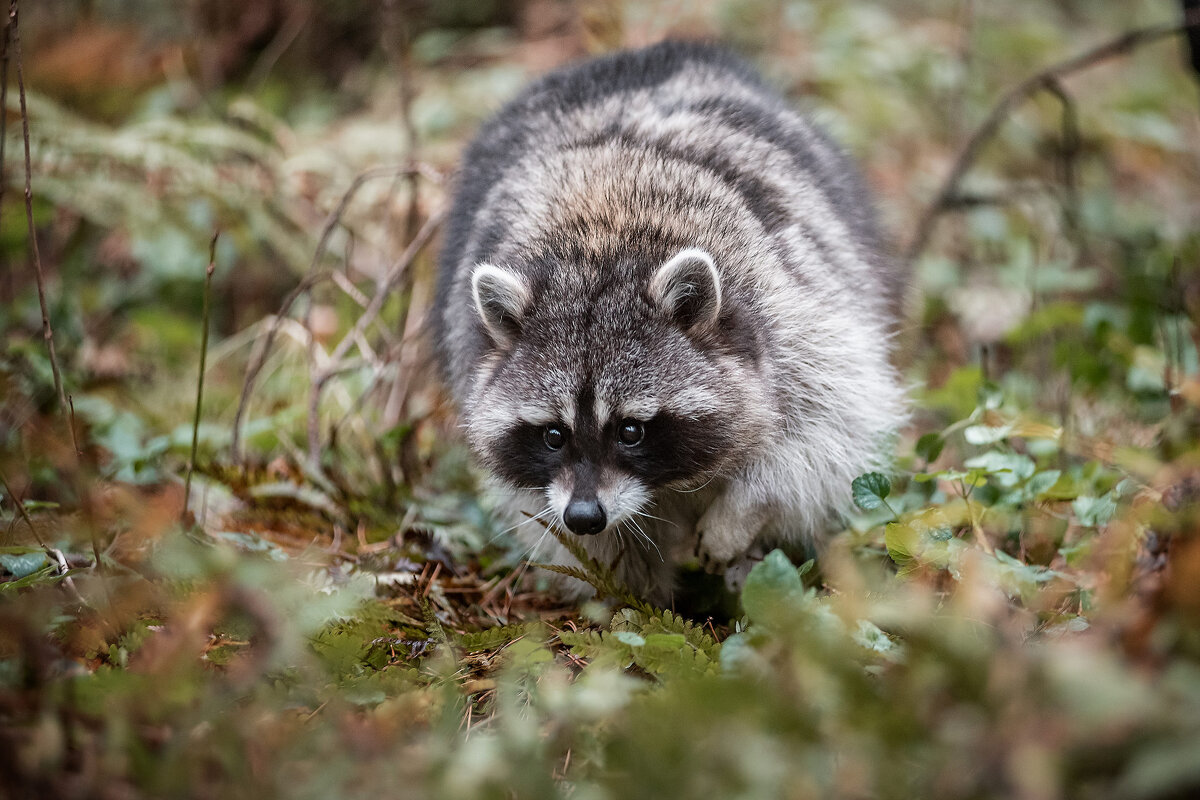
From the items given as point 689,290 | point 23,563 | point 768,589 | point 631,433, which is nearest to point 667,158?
point 689,290

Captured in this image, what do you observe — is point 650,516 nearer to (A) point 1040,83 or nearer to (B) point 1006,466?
(B) point 1006,466

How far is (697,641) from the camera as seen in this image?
3148 millimetres

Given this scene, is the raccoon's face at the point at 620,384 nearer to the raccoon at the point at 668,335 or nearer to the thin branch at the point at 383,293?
the raccoon at the point at 668,335

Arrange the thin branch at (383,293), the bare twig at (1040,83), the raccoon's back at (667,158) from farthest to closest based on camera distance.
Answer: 1. the bare twig at (1040,83)
2. the thin branch at (383,293)
3. the raccoon's back at (667,158)

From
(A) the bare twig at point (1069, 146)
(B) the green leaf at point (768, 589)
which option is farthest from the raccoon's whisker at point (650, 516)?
(A) the bare twig at point (1069, 146)

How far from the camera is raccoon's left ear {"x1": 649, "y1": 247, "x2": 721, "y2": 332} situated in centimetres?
377

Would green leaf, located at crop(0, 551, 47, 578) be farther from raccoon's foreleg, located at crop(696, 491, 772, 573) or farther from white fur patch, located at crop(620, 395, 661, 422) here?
raccoon's foreleg, located at crop(696, 491, 772, 573)

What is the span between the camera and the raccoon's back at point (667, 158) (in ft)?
14.6

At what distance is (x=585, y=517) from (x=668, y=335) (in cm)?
81

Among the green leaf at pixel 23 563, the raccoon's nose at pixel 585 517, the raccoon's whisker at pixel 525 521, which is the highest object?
the raccoon's nose at pixel 585 517

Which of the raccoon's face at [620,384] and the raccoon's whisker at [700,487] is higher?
the raccoon's face at [620,384]

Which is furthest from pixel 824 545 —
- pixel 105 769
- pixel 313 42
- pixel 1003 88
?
pixel 313 42

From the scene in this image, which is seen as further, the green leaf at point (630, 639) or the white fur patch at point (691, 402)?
the white fur patch at point (691, 402)

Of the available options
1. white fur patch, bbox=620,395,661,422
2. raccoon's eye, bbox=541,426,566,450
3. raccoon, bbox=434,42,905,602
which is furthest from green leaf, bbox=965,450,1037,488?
raccoon's eye, bbox=541,426,566,450
